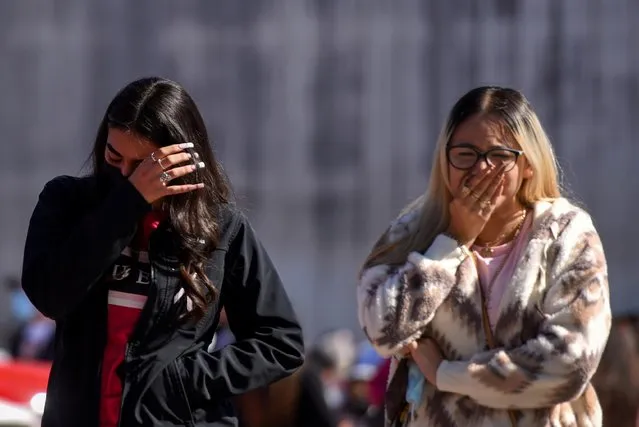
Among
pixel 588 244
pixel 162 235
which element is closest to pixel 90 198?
pixel 162 235

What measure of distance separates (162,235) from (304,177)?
1539 cm

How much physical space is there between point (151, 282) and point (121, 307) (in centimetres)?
10

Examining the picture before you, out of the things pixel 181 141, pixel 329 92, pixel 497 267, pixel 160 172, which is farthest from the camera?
pixel 329 92

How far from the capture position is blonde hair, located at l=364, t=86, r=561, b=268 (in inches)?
163

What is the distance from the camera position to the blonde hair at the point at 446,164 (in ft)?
13.6

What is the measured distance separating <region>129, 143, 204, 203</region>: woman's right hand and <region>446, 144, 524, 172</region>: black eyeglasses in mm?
931

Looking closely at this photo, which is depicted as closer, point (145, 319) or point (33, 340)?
point (145, 319)

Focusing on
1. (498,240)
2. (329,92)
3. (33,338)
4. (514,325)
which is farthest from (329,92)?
(514,325)

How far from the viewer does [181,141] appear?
3.59m

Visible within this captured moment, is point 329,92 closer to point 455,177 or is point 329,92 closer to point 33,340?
point 33,340

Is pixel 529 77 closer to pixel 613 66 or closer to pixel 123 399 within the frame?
pixel 613 66

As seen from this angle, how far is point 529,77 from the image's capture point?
1898cm

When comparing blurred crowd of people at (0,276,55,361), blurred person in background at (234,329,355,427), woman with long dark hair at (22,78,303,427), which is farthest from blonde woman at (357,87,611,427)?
blurred crowd of people at (0,276,55,361)

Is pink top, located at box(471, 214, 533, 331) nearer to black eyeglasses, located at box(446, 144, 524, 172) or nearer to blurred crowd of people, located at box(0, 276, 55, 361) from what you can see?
black eyeglasses, located at box(446, 144, 524, 172)
